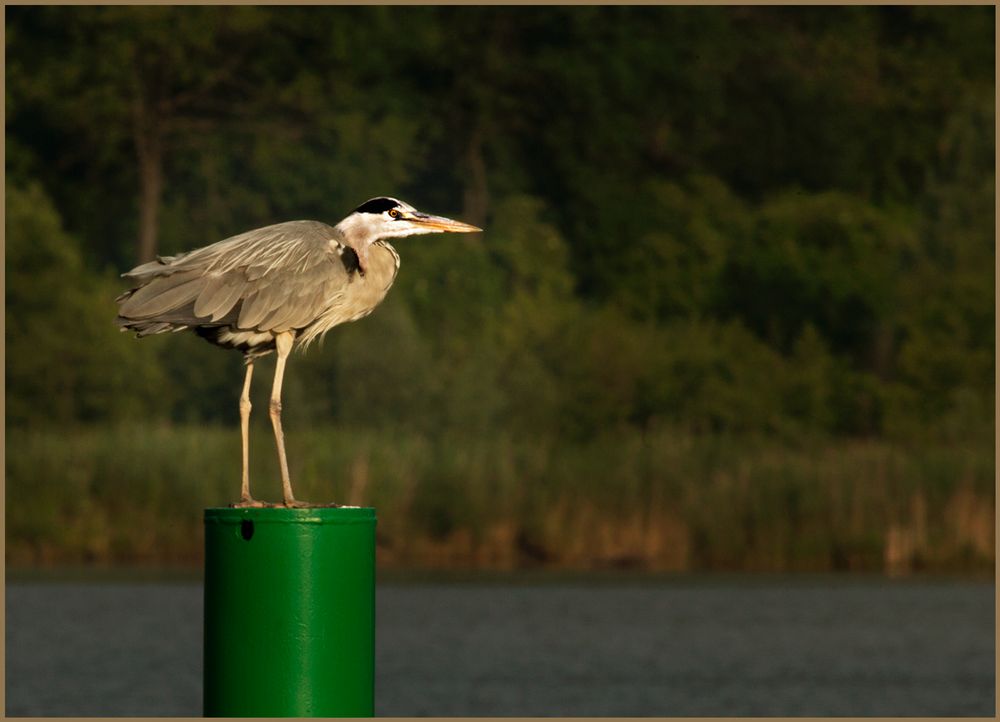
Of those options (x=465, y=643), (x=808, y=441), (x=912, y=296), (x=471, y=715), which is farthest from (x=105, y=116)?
(x=471, y=715)

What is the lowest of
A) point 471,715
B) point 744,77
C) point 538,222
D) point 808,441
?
point 471,715

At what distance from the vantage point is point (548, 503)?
29.4 meters

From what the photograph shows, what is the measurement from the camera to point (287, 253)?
7855mm

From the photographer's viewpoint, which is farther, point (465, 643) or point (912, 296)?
point (912, 296)

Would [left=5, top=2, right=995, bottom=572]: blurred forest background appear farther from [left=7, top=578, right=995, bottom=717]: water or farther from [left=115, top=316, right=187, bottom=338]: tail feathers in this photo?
[left=115, top=316, right=187, bottom=338]: tail feathers

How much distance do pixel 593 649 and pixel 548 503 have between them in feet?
15.6

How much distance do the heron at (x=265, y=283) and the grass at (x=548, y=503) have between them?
19.9 metres

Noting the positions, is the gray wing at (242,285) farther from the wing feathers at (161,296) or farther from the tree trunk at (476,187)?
the tree trunk at (476,187)

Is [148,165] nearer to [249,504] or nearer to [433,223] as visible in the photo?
[433,223]

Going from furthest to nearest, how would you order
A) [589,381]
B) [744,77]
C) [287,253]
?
[744,77] < [589,381] < [287,253]

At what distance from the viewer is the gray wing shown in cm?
769

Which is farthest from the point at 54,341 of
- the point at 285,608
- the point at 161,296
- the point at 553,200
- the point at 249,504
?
the point at 285,608

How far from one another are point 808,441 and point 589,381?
5.75 meters

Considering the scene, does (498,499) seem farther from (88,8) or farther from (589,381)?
(88,8)
